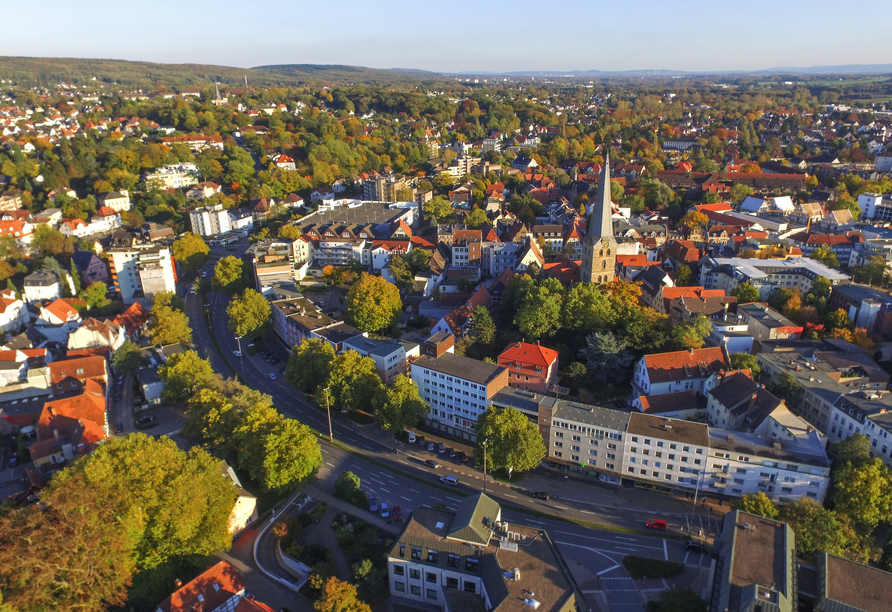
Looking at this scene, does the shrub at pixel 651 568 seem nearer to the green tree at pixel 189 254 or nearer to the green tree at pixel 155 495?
the green tree at pixel 155 495

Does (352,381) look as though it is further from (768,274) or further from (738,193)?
(738,193)

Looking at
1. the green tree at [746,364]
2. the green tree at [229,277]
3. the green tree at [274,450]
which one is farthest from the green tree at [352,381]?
the green tree at [229,277]

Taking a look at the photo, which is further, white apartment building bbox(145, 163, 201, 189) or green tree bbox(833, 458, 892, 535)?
white apartment building bbox(145, 163, 201, 189)

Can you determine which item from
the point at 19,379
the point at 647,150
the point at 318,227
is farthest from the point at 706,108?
the point at 19,379

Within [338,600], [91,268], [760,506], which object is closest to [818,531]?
[760,506]

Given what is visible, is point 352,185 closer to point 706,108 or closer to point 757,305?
point 757,305

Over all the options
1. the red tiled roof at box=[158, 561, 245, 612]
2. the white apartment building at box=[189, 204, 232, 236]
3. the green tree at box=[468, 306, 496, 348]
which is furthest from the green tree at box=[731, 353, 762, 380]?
the white apartment building at box=[189, 204, 232, 236]

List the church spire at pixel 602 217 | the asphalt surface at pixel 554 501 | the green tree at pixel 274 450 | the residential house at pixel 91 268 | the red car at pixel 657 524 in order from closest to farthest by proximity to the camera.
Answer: the asphalt surface at pixel 554 501 < the red car at pixel 657 524 < the green tree at pixel 274 450 < the church spire at pixel 602 217 < the residential house at pixel 91 268

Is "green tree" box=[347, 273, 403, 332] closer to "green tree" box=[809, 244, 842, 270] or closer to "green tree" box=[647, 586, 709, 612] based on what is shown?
"green tree" box=[647, 586, 709, 612]
